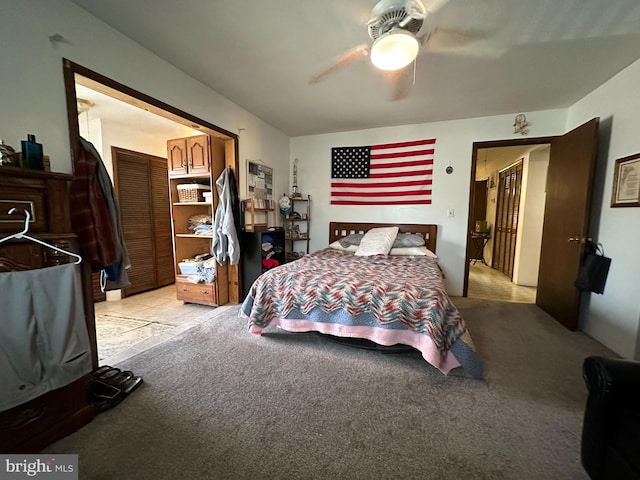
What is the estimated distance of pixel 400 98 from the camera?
3029 mm

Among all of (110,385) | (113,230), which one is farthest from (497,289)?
(113,230)

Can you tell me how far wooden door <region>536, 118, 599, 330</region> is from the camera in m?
2.58

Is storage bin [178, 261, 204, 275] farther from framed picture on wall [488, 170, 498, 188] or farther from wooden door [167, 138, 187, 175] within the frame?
framed picture on wall [488, 170, 498, 188]

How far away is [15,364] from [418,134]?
4.57 m

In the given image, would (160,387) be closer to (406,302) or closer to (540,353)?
(406,302)

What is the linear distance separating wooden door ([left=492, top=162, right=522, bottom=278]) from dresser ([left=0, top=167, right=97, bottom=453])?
20.2 ft

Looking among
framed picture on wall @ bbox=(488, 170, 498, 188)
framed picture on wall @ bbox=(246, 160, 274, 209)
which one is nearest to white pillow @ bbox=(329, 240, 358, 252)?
framed picture on wall @ bbox=(246, 160, 274, 209)

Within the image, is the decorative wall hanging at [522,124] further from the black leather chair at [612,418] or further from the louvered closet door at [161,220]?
the louvered closet door at [161,220]

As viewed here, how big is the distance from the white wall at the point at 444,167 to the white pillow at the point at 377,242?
607 millimetres

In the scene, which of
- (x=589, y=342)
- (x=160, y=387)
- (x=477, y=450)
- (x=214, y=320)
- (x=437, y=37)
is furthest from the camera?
(x=214, y=320)

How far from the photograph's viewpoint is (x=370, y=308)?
2.08m

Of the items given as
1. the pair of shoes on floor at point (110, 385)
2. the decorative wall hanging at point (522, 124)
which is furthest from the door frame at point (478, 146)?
the pair of shoes on floor at point (110, 385)

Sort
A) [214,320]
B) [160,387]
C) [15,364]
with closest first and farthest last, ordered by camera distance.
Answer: [15,364] → [160,387] → [214,320]

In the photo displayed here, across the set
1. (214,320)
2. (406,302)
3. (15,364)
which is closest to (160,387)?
(15,364)
